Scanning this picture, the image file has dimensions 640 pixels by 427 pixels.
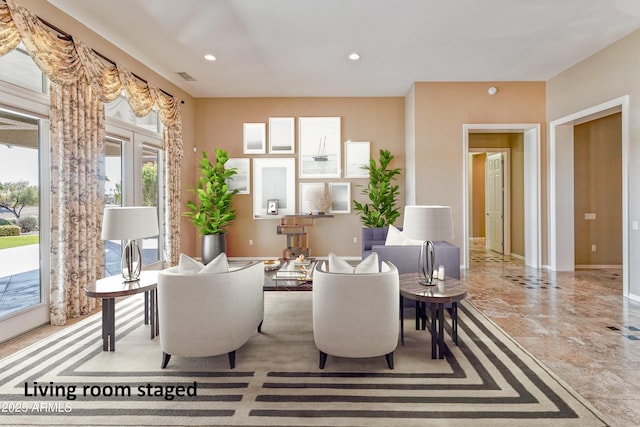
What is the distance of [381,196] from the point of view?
6059mm

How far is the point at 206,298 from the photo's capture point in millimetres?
2281

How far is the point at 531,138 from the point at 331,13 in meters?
4.54

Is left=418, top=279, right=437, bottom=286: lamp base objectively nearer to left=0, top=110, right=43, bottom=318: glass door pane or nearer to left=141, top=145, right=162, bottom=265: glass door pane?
left=0, top=110, right=43, bottom=318: glass door pane

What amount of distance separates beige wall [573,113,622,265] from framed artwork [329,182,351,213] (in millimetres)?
4102

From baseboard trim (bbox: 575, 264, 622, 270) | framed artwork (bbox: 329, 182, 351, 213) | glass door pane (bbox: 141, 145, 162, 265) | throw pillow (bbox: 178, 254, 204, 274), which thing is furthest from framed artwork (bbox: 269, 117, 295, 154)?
baseboard trim (bbox: 575, 264, 622, 270)

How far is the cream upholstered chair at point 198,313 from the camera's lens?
2.27 meters

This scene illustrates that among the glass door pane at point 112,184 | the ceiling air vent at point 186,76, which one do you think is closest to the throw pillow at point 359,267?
the glass door pane at point 112,184

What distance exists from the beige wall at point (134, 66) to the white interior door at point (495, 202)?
22.5ft

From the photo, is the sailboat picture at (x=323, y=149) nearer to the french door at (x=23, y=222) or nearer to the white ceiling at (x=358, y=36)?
the white ceiling at (x=358, y=36)

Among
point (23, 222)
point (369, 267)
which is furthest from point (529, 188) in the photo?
point (23, 222)

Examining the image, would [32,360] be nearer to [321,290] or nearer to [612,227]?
[321,290]

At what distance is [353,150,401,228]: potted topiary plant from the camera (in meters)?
6.08

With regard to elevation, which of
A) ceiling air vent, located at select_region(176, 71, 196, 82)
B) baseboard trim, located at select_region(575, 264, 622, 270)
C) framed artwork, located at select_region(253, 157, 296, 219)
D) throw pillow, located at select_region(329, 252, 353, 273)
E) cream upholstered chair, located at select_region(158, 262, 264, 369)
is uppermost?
ceiling air vent, located at select_region(176, 71, 196, 82)

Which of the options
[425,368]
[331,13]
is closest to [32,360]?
[425,368]
